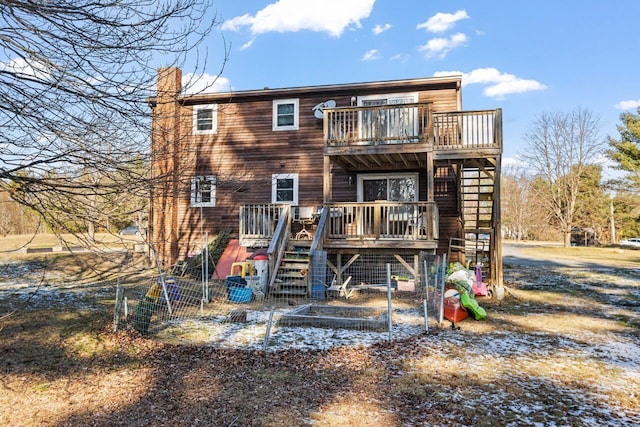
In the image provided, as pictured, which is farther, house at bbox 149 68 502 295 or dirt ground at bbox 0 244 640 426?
house at bbox 149 68 502 295

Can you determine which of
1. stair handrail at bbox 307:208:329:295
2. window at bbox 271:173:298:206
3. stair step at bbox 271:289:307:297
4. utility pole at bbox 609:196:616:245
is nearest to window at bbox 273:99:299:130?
window at bbox 271:173:298:206

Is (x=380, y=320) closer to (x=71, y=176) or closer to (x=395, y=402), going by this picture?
(x=395, y=402)

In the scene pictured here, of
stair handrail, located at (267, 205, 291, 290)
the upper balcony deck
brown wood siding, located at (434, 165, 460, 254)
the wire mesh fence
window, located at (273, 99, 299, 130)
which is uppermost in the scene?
window, located at (273, 99, 299, 130)

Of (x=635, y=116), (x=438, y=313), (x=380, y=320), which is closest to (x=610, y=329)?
(x=438, y=313)

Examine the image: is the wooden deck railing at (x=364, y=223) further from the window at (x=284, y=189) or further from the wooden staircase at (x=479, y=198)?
the wooden staircase at (x=479, y=198)

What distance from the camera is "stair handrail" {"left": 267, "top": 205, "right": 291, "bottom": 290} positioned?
1089 cm

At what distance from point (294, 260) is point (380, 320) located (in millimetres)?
Result: 4279

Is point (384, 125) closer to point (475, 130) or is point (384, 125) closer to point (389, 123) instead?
point (389, 123)

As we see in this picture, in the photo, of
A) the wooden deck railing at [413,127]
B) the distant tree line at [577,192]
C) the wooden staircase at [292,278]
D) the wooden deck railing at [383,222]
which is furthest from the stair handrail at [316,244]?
the distant tree line at [577,192]

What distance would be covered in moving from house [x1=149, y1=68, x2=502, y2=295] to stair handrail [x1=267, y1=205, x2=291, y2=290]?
35 millimetres

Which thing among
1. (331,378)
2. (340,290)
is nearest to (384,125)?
(340,290)

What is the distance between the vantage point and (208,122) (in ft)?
49.9

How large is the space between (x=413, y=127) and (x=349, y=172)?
124 inches

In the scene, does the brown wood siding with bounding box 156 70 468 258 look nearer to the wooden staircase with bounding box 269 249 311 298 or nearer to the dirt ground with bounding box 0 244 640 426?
the wooden staircase with bounding box 269 249 311 298
